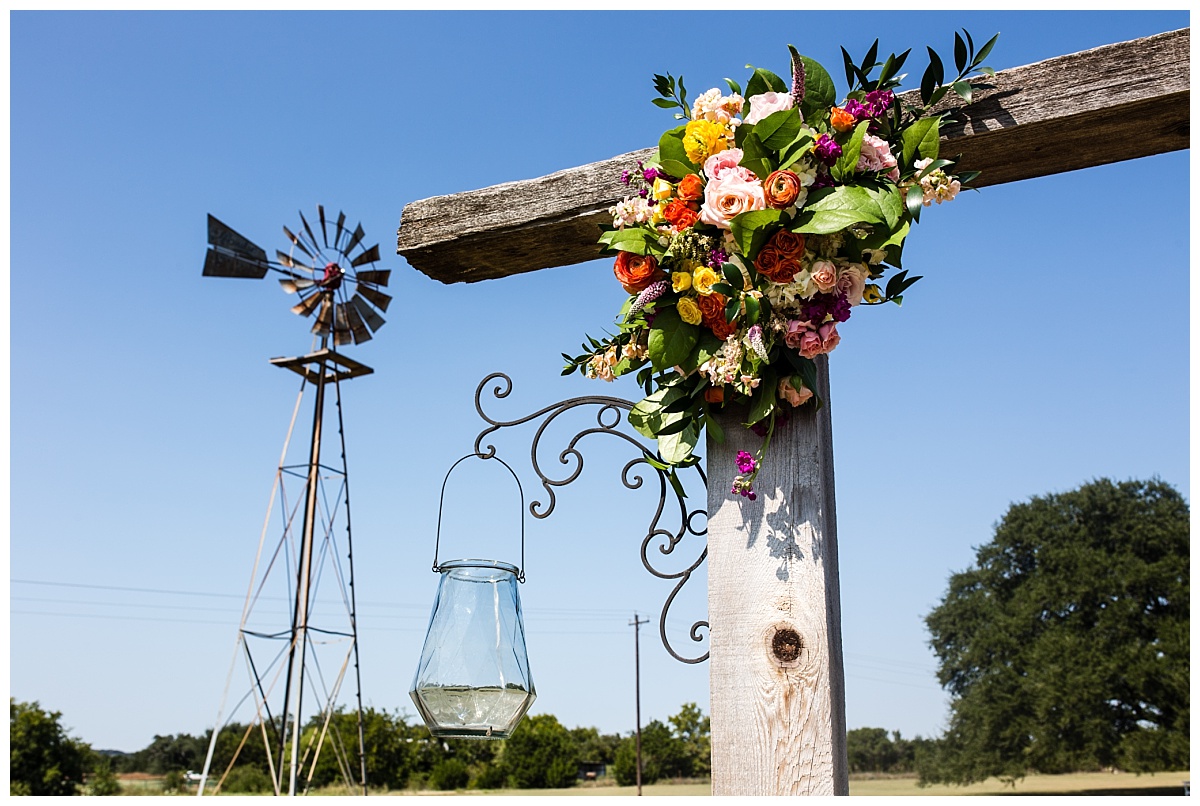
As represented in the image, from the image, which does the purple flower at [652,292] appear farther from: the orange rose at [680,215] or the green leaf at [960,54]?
the green leaf at [960,54]

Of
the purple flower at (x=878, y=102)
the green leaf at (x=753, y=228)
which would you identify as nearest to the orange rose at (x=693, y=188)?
the green leaf at (x=753, y=228)

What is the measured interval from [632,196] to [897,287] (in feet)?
1.85

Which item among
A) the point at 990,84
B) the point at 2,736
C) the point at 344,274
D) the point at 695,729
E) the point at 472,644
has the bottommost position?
the point at 695,729

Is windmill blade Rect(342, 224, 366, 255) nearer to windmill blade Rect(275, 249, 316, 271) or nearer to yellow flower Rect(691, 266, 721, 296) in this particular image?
windmill blade Rect(275, 249, 316, 271)

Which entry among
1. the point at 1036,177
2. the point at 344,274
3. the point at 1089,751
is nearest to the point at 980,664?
the point at 1089,751

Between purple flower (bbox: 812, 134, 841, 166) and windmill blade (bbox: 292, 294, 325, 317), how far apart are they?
12140 mm

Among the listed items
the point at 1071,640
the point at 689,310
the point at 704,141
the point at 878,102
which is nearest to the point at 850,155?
the point at 878,102

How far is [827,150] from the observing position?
67.1 inches

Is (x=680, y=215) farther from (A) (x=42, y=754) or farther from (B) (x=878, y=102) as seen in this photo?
(A) (x=42, y=754)

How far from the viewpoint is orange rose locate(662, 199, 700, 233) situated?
1.76 metres

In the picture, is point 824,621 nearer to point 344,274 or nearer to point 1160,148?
point 1160,148

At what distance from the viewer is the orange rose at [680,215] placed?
176cm

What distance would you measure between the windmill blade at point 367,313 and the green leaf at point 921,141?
1201cm

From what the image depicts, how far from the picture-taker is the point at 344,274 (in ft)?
43.0
